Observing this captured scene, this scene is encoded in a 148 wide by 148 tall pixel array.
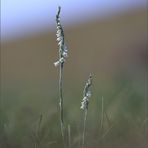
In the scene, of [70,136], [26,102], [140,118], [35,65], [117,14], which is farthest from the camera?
[117,14]

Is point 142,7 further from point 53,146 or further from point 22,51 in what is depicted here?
point 53,146

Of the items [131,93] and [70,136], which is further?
[131,93]

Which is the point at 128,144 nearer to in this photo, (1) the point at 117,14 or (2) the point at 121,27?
(2) the point at 121,27

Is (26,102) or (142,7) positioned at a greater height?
(142,7)

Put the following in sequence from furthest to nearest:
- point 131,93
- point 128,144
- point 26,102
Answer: point 26,102, point 131,93, point 128,144

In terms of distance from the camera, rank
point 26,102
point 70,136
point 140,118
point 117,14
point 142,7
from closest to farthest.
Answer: point 70,136
point 140,118
point 26,102
point 142,7
point 117,14

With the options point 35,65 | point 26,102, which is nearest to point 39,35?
point 35,65

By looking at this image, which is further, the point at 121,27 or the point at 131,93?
the point at 121,27

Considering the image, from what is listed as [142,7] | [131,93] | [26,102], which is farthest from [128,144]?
[142,7]

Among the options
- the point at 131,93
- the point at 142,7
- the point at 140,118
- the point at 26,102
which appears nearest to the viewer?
the point at 140,118
